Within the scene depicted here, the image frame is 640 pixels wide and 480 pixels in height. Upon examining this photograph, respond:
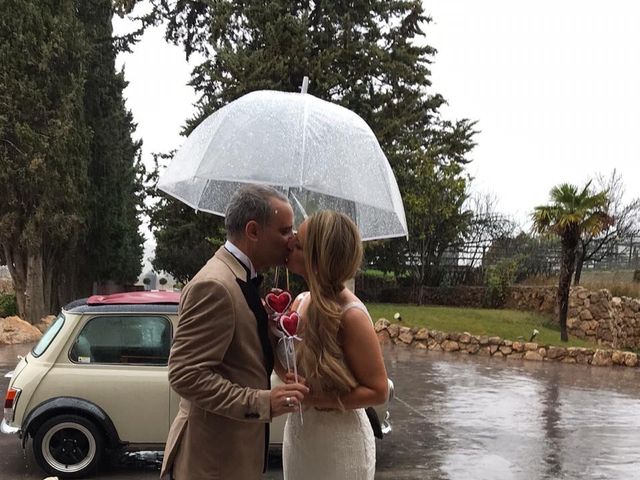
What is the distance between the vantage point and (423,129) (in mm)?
26656

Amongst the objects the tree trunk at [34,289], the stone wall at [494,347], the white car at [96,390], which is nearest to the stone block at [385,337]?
the stone wall at [494,347]

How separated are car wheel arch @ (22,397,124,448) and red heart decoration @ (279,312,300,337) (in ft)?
12.0

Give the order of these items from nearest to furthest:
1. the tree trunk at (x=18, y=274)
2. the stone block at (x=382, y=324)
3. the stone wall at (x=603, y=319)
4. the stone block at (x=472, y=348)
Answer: the stone block at (x=472, y=348)
the stone block at (x=382, y=324)
the stone wall at (x=603, y=319)
the tree trunk at (x=18, y=274)

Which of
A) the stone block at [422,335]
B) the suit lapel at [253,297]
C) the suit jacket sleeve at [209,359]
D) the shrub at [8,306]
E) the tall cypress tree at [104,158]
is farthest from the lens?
the tall cypress tree at [104,158]

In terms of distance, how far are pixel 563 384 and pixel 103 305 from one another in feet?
29.7

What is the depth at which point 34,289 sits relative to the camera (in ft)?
62.1

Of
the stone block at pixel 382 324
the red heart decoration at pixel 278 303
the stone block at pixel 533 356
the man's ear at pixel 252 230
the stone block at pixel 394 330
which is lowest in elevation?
the stone block at pixel 533 356

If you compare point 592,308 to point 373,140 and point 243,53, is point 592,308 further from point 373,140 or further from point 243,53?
point 373,140

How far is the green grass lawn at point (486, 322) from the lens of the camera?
54.4 feet

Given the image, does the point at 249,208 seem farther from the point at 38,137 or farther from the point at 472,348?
the point at 38,137

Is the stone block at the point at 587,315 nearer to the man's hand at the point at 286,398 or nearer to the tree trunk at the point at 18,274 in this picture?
the tree trunk at the point at 18,274

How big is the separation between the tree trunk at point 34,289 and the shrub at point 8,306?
3.03 feet

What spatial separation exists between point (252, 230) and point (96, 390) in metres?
3.66

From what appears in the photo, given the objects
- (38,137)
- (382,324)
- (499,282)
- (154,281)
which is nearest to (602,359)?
(382,324)
